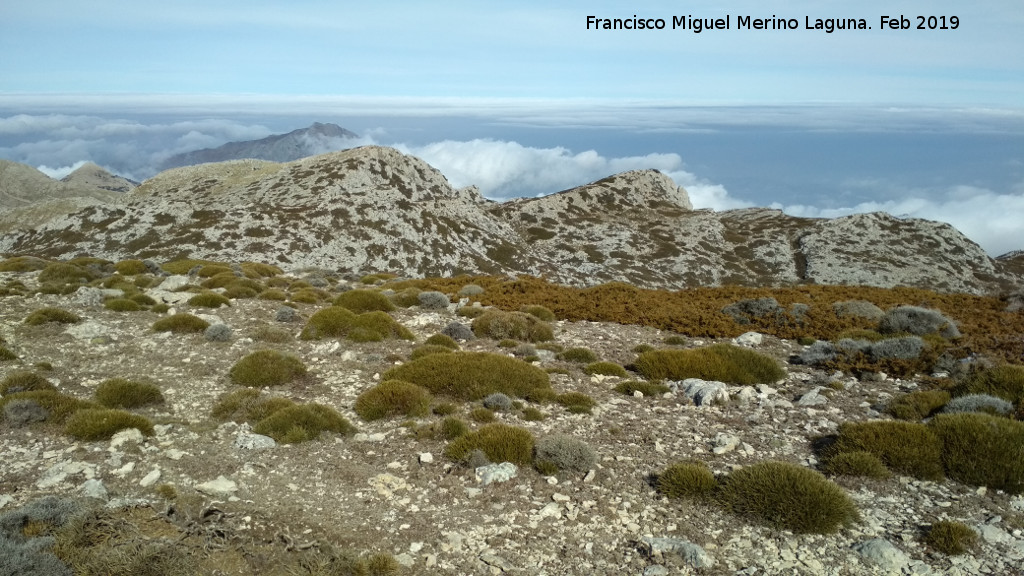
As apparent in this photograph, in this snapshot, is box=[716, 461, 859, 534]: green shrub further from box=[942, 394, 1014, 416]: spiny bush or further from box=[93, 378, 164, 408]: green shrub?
box=[93, 378, 164, 408]: green shrub

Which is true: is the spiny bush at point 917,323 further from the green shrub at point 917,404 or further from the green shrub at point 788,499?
the green shrub at point 788,499

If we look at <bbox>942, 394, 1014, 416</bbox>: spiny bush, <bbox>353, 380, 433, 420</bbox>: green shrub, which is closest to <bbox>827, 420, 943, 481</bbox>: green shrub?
<bbox>942, 394, 1014, 416</bbox>: spiny bush

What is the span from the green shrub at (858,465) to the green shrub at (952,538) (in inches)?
67.4

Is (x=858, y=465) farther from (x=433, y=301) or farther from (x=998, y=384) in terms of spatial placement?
(x=433, y=301)

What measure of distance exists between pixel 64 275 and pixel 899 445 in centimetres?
3620

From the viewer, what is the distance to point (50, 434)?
11055 millimetres

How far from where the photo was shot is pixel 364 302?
23.3 metres

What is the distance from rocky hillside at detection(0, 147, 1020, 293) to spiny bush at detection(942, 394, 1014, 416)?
75.3 metres

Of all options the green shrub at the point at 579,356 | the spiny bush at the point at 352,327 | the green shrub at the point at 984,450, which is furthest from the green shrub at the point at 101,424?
the green shrub at the point at 984,450

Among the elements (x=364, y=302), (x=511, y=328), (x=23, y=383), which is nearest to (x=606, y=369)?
(x=511, y=328)

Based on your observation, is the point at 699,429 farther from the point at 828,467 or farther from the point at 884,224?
the point at 884,224

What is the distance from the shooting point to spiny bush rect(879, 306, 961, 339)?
1862cm

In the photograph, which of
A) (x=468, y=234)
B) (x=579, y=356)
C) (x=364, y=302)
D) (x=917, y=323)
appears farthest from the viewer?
(x=468, y=234)

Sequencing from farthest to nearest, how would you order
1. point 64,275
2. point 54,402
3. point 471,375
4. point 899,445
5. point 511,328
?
point 64,275, point 511,328, point 471,375, point 54,402, point 899,445
